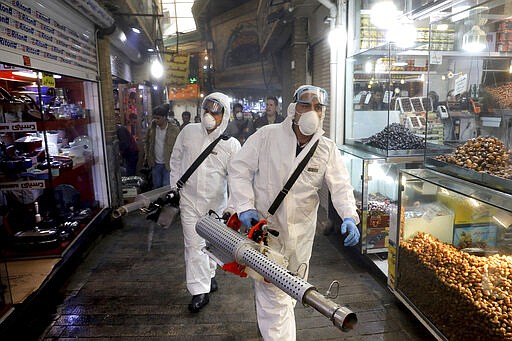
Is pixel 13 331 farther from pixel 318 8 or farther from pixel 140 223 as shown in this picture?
pixel 318 8

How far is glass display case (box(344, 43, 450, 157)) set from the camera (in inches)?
177

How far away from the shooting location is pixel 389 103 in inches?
194

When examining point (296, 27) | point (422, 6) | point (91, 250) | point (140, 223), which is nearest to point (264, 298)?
point (422, 6)

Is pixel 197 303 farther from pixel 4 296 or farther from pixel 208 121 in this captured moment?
pixel 208 121

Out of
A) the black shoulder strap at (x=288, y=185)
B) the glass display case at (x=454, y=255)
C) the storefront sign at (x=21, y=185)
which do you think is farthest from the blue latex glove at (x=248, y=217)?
the storefront sign at (x=21, y=185)

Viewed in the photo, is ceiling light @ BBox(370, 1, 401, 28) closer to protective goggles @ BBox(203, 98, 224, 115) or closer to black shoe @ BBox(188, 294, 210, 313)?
protective goggles @ BBox(203, 98, 224, 115)

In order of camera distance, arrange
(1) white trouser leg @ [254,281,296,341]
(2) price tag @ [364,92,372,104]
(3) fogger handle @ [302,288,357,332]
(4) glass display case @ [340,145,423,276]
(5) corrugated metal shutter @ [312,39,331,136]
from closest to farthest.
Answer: (3) fogger handle @ [302,288,357,332], (1) white trouser leg @ [254,281,296,341], (4) glass display case @ [340,145,423,276], (2) price tag @ [364,92,372,104], (5) corrugated metal shutter @ [312,39,331,136]

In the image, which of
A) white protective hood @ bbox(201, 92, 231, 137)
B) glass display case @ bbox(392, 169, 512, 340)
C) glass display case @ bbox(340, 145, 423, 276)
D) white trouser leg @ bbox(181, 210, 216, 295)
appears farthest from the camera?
glass display case @ bbox(340, 145, 423, 276)

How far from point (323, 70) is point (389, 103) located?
1467 millimetres

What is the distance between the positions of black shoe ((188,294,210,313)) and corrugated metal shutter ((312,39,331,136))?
132 inches

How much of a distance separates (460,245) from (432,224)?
31 centimetres

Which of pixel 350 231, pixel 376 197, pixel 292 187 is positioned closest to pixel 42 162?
pixel 292 187

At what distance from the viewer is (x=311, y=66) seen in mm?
6645

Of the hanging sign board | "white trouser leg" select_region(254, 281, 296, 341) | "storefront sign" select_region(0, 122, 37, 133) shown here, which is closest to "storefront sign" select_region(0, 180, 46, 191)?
"storefront sign" select_region(0, 122, 37, 133)
